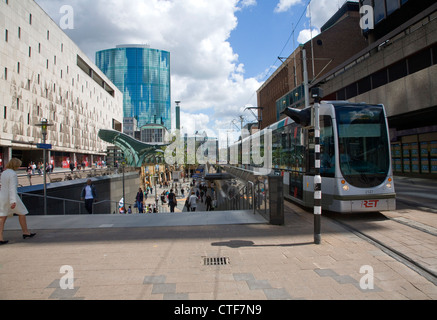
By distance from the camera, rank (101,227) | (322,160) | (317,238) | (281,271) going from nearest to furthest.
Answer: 1. (281,271)
2. (317,238)
3. (101,227)
4. (322,160)

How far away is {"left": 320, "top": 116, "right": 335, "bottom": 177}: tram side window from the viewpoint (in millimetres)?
7781

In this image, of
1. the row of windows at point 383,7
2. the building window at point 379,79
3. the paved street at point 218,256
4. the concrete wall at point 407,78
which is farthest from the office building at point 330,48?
the paved street at point 218,256

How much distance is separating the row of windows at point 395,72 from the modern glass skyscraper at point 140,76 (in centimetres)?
14349

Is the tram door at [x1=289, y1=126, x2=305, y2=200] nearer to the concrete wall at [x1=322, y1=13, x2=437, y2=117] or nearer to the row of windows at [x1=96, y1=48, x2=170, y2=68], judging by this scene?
the concrete wall at [x1=322, y1=13, x2=437, y2=117]

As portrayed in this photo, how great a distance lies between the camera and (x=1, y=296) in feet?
11.7

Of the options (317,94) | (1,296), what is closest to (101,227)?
(1,296)

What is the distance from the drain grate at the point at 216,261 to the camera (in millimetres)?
4639

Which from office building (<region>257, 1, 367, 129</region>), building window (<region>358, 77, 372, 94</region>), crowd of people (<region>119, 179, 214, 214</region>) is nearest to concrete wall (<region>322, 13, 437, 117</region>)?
building window (<region>358, 77, 372, 94</region>)

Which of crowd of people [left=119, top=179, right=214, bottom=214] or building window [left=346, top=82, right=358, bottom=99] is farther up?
building window [left=346, top=82, right=358, bottom=99]

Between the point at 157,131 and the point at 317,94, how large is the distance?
140138 mm

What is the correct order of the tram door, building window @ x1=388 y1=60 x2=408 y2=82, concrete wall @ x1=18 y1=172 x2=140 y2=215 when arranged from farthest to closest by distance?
building window @ x1=388 y1=60 x2=408 y2=82, concrete wall @ x1=18 y1=172 x2=140 y2=215, the tram door

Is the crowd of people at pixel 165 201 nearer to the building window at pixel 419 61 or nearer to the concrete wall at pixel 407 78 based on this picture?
the concrete wall at pixel 407 78

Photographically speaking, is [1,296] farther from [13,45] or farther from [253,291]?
[13,45]

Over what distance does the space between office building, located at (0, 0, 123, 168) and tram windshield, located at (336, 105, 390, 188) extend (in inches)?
1056
